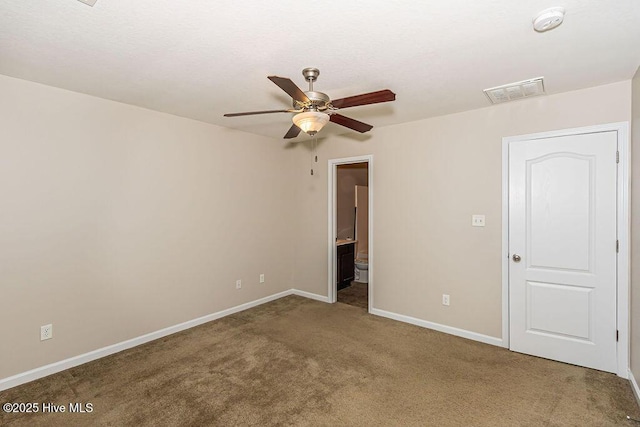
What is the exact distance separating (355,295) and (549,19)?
421 cm

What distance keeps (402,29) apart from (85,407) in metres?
3.35

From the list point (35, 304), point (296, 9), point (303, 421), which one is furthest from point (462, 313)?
point (35, 304)

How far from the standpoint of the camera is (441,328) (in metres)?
3.64

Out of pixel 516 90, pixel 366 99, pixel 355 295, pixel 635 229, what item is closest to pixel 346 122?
pixel 366 99

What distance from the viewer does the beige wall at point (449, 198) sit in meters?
3.00

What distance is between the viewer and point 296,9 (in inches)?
66.1

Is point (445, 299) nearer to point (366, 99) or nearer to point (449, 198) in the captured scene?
point (449, 198)

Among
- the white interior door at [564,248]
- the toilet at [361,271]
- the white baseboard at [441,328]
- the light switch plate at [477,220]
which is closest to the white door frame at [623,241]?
the white interior door at [564,248]

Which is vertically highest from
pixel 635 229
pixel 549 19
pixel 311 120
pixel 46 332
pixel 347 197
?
pixel 549 19

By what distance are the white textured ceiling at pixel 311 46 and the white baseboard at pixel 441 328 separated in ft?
8.07

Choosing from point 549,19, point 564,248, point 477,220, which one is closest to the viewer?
point 549,19

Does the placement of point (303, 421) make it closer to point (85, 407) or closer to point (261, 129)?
point (85, 407)

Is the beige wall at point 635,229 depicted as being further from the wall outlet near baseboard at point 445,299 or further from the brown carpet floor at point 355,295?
the brown carpet floor at point 355,295

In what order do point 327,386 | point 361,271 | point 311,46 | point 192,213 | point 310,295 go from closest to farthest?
point 311,46
point 327,386
point 192,213
point 310,295
point 361,271
